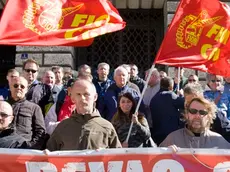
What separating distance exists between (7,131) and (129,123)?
1.32 meters

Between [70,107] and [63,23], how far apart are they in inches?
38.0

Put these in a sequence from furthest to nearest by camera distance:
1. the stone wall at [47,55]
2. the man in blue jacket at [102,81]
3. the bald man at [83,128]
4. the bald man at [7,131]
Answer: the stone wall at [47,55], the man in blue jacket at [102,81], the bald man at [7,131], the bald man at [83,128]

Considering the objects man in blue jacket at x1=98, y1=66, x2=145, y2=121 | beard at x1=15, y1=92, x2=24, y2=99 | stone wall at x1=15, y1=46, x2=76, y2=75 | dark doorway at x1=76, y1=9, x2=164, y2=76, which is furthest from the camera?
dark doorway at x1=76, y1=9, x2=164, y2=76

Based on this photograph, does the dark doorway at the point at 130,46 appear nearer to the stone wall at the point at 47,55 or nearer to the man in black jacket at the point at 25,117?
the stone wall at the point at 47,55

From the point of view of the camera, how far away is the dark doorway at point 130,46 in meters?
9.70

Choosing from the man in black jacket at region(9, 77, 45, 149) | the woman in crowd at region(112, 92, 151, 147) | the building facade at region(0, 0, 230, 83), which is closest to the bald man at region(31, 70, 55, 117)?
the man in black jacket at region(9, 77, 45, 149)

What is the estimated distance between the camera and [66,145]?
331cm

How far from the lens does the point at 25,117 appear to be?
421 centimetres

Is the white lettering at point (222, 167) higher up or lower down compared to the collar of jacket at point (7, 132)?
lower down

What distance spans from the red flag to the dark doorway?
4.82m

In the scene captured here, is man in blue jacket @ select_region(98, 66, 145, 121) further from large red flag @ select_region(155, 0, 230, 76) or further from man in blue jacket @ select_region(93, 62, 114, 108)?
large red flag @ select_region(155, 0, 230, 76)

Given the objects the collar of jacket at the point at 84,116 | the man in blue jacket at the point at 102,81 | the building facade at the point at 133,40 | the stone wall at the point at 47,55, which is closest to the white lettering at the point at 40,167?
the collar of jacket at the point at 84,116

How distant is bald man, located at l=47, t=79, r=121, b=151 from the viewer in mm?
3268

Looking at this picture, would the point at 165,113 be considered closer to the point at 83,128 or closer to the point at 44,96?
the point at 44,96
